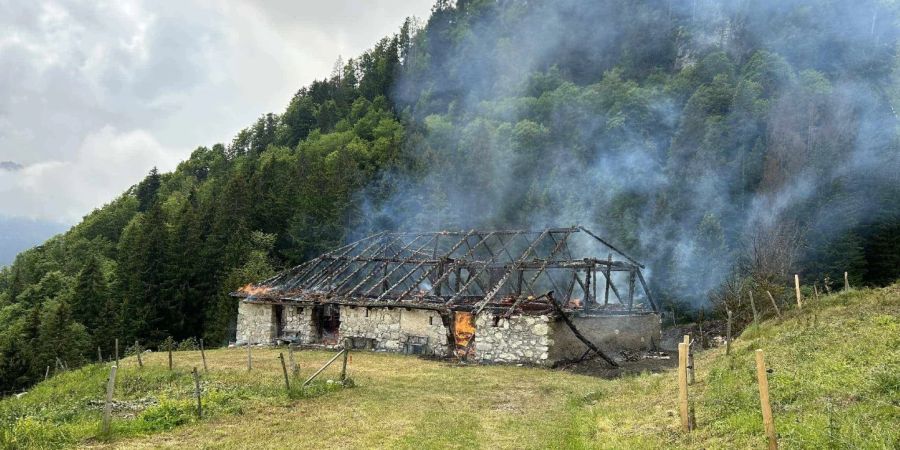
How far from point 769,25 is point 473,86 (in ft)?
128

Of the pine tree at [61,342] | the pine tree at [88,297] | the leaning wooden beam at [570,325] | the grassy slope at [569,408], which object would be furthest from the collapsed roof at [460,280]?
the pine tree at [88,297]

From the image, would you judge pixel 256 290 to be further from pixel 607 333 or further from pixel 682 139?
pixel 682 139

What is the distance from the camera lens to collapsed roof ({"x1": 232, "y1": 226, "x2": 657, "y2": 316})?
74.8ft

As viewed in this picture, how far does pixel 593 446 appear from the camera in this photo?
8781 millimetres

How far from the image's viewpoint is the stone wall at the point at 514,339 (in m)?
19.8

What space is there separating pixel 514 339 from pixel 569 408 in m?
7.59

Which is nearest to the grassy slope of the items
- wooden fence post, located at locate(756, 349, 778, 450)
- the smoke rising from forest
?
wooden fence post, located at locate(756, 349, 778, 450)

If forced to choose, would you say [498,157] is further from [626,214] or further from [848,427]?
[848,427]

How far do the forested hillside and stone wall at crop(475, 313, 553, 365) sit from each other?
9631 millimetres

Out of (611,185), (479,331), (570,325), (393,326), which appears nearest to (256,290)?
(393,326)

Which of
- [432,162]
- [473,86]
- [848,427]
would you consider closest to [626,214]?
[432,162]

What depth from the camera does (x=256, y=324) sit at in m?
29.1

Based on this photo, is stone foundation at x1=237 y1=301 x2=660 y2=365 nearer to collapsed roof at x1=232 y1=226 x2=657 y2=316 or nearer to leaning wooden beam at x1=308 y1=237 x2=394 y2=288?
collapsed roof at x1=232 y1=226 x2=657 y2=316

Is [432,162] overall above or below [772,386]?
above
